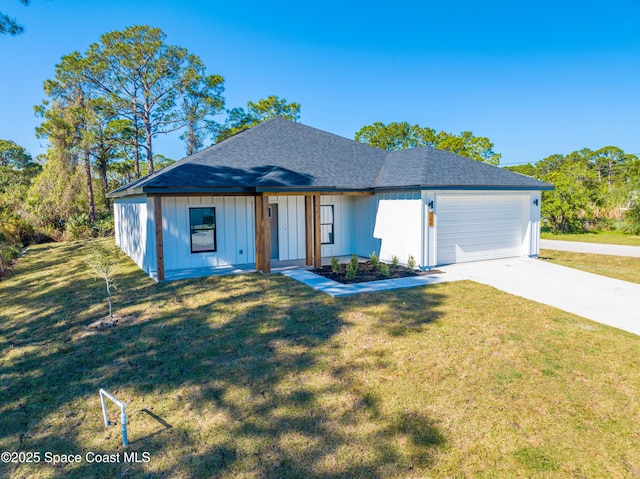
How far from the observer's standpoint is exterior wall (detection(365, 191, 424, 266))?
38.5 ft

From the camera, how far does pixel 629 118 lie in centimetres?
3575

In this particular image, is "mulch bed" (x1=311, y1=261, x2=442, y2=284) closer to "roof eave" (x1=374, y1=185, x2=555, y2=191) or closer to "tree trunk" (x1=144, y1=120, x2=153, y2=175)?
"roof eave" (x1=374, y1=185, x2=555, y2=191)

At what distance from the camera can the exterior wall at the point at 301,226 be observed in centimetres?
1348

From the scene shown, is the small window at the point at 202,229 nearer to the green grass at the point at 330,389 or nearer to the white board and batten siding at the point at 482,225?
the green grass at the point at 330,389

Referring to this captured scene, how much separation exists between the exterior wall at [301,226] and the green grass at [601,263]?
7299 mm

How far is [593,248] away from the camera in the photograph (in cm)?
1692

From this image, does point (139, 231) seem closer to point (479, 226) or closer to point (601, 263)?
point (479, 226)

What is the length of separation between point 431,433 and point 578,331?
4207 millimetres

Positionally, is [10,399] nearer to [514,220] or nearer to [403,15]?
[514,220]

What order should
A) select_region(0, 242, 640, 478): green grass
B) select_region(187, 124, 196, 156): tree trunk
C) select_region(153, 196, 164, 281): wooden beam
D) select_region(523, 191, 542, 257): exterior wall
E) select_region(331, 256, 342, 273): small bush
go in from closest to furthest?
select_region(0, 242, 640, 478): green grass → select_region(153, 196, 164, 281): wooden beam → select_region(331, 256, 342, 273): small bush → select_region(523, 191, 542, 257): exterior wall → select_region(187, 124, 196, 156): tree trunk

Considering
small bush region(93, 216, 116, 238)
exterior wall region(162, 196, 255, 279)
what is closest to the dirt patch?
exterior wall region(162, 196, 255, 279)

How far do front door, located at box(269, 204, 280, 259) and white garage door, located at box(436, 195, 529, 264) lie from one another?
5421 mm

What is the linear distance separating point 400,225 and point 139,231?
8.85 m

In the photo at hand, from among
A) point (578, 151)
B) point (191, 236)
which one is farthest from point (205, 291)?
point (578, 151)
